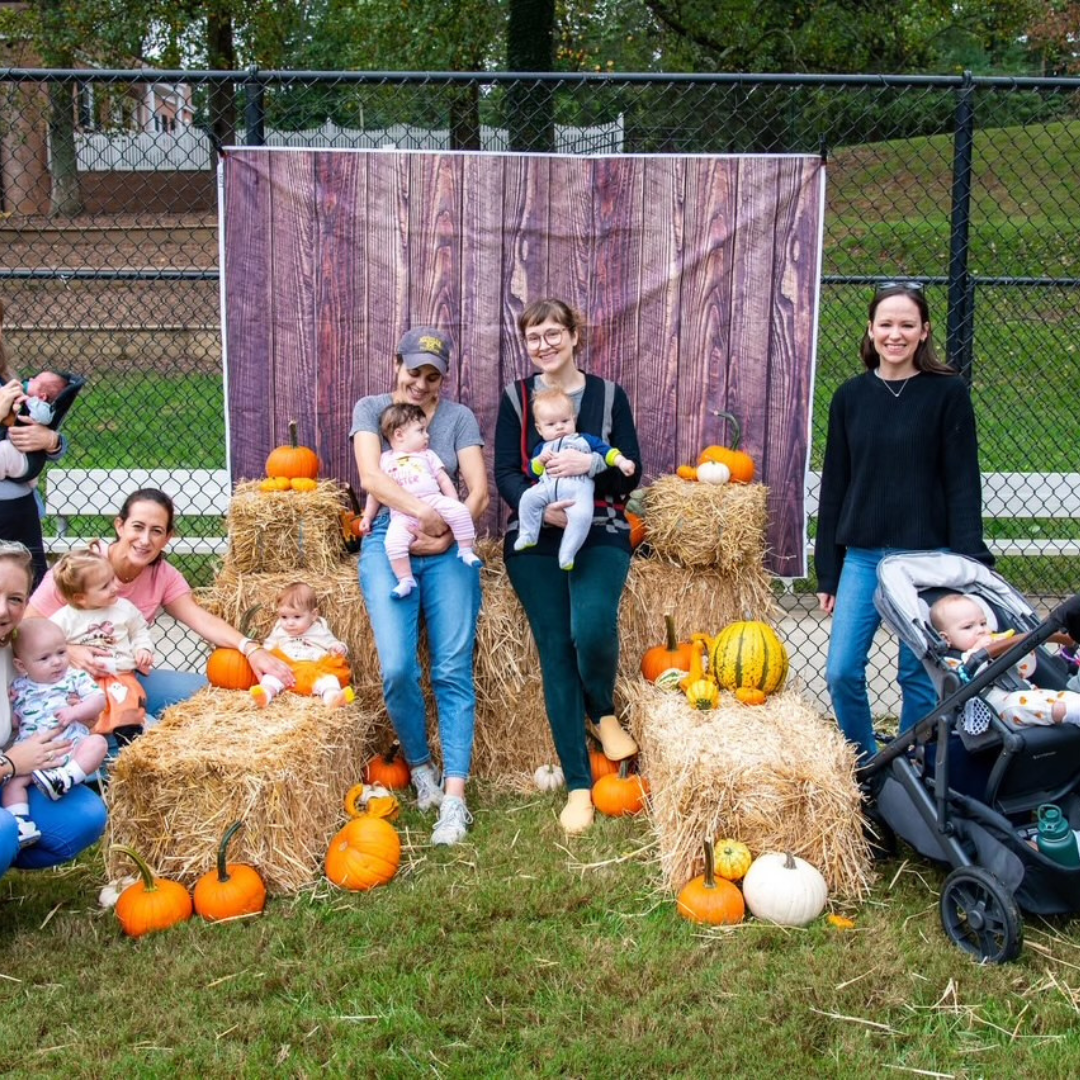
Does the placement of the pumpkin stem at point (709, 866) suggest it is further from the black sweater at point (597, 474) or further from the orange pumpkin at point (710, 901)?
the black sweater at point (597, 474)

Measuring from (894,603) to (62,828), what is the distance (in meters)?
2.77

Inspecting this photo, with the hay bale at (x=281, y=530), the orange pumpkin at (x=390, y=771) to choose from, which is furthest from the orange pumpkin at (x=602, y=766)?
the hay bale at (x=281, y=530)

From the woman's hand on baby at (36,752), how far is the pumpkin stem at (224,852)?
0.56m

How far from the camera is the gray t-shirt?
5.02 m

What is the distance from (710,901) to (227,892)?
1.54 metres

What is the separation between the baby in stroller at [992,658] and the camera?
3656 millimetres

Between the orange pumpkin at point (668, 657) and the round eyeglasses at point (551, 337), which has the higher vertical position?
the round eyeglasses at point (551, 337)

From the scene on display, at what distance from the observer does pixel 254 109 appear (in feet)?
17.4

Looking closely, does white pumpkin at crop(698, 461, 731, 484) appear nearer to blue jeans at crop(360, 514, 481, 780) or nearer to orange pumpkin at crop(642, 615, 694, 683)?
orange pumpkin at crop(642, 615, 694, 683)

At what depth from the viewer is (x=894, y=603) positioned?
13.6ft

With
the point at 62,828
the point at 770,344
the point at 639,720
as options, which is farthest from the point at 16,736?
the point at 770,344

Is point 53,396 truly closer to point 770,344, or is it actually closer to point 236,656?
point 236,656

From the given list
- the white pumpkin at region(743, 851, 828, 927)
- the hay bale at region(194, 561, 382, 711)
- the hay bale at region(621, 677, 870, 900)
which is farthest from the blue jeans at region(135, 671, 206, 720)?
the white pumpkin at region(743, 851, 828, 927)

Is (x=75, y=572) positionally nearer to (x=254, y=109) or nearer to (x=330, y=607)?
(x=330, y=607)
